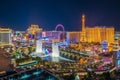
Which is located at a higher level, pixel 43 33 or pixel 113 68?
pixel 43 33

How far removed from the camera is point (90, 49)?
57.2 ft

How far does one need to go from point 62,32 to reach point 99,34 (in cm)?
545

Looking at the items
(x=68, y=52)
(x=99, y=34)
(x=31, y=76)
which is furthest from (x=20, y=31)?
(x=31, y=76)

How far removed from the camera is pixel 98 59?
13.7m

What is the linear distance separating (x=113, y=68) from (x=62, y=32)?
1610cm

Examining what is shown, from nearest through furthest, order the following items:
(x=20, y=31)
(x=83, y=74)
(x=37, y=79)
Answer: (x=37, y=79) < (x=83, y=74) < (x=20, y=31)

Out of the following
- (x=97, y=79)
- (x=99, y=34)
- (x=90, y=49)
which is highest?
(x=99, y=34)

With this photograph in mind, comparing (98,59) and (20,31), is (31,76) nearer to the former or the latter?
(98,59)

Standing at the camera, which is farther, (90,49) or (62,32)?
(62,32)

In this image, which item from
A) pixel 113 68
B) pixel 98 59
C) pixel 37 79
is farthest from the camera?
pixel 98 59

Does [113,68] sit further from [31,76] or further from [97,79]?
[31,76]

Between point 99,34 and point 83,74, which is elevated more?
point 99,34

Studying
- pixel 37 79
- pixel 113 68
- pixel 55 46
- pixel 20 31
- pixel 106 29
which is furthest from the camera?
pixel 20 31

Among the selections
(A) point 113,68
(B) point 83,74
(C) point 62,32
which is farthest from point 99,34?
(B) point 83,74
